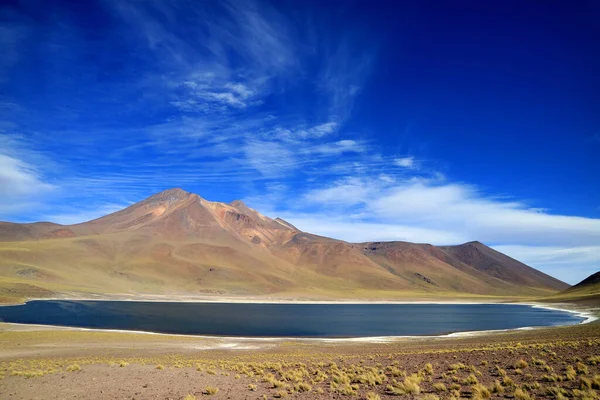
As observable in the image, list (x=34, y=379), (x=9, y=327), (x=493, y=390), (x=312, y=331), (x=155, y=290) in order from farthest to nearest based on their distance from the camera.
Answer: (x=155, y=290)
(x=312, y=331)
(x=9, y=327)
(x=34, y=379)
(x=493, y=390)

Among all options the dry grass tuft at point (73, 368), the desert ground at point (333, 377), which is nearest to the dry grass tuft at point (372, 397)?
the desert ground at point (333, 377)

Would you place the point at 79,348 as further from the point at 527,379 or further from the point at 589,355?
the point at 589,355

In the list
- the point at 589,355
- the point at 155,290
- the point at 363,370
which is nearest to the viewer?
the point at 589,355

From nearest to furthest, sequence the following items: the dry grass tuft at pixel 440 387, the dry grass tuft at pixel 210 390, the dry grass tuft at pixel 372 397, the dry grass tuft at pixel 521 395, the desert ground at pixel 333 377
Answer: the dry grass tuft at pixel 521 395
the dry grass tuft at pixel 372 397
the desert ground at pixel 333 377
the dry grass tuft at pixel 440 387
the dry grass tuft at pixel 210 390

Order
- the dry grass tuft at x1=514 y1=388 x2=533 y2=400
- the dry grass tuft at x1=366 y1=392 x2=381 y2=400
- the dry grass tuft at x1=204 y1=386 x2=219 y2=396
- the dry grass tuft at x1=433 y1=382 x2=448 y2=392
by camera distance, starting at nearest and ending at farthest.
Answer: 1. the dry grass tuft at x1=514 y1=388 x2=533 y2=400
2. the dry grass tuft at x1=366 y1=392 x2=381 y2=400
3. the dry grass tuft at x1=433 y1=382 x2=448 y2=392
4. the dry grass tuft at x1=204 y1=386 x2=219 y2=396

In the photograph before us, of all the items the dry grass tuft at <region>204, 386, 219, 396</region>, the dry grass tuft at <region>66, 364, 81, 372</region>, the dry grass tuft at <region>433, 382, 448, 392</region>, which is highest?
the dry grass tuft at <region>66, 364, 81, 372</region>

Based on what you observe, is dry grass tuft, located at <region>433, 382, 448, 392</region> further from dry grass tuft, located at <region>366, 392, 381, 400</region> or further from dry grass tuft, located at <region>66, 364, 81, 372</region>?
dry grass tuft, located at <region>66, 364, 81, 372</region>

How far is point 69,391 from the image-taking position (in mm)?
14703

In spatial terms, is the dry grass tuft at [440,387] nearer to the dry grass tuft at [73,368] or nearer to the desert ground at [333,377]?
the desert ground at [333,377]

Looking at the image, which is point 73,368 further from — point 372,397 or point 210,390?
point 372,397

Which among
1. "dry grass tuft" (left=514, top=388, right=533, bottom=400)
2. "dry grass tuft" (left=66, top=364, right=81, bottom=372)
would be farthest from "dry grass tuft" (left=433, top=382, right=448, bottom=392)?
"dry grass tuft" (left=66, top=364, right=81, bottom=372)

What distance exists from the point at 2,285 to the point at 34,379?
321ft

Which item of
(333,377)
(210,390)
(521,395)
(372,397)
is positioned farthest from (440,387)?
(210,390)

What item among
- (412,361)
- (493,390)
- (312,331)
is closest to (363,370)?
(412,361)
